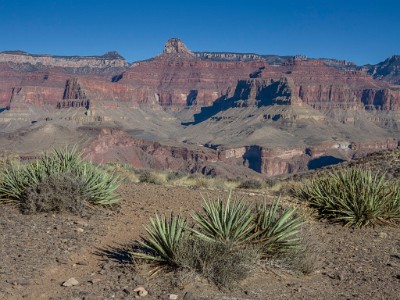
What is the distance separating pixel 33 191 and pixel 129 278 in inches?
145

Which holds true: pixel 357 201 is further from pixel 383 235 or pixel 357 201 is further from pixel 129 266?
pixel 129 266

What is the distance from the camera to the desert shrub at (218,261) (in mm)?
4973

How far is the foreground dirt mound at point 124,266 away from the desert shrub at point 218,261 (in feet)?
0.39

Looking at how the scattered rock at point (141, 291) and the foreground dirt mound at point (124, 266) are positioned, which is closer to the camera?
the scattered rock at point (141, 291)

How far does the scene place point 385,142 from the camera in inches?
3836

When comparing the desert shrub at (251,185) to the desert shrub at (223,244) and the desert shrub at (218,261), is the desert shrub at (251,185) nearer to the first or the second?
the desert shrub at (223,244)

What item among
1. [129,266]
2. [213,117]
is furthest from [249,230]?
[213,117]

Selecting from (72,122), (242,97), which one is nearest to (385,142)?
(242,97)

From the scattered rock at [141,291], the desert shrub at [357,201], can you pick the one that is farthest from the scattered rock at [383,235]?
the scattered rock at [141,291]

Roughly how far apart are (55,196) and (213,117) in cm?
13687

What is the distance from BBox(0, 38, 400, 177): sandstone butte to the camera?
224 feet

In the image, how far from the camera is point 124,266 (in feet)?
18.1

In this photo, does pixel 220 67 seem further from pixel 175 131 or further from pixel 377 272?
pixel 377 272

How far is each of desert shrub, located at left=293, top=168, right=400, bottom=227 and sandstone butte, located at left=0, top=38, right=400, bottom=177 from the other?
148 ft
